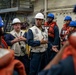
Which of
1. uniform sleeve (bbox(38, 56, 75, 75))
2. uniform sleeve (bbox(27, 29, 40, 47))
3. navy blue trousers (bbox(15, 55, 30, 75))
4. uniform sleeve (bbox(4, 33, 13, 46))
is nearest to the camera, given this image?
uniform sleeve (bbox(38, 56, 75, 75))

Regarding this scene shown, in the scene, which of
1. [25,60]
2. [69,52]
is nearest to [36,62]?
[25,60]

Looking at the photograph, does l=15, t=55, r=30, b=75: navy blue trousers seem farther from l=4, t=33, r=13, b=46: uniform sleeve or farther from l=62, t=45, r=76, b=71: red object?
l=62, t=45, r=76, b=71: red object

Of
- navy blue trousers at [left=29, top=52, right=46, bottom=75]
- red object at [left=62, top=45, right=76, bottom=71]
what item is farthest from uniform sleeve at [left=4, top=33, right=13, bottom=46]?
red object at [left=62, top=45, right=76, bottom=71]

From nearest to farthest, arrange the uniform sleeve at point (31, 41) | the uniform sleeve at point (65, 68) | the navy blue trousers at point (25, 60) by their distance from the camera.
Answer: the uniform sleeve at point (65, 68), the uniform sleeve at point (31, 41), the navy blue trousers at point (25, 60)

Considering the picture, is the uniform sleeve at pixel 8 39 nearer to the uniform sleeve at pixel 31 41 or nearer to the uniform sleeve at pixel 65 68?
the uniform sleeve at pixel 31 41

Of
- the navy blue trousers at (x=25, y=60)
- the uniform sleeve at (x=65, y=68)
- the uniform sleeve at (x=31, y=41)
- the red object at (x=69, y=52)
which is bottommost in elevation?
the navy blue trousers at (x=25, y=60)

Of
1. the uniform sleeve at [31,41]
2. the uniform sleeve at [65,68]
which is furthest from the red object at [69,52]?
the uniform sleeve at [31,41]

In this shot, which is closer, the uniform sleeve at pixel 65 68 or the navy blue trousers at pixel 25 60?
the uniform sleeve at pixel 65 68

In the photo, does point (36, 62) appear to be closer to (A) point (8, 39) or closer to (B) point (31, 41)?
(B) point (31, 41)

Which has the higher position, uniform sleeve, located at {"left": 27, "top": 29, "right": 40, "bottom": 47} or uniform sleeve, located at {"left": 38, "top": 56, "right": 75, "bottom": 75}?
uniform sleeve, located at {"left": 38, "top": 56, "right": 75, "bottom": 75}

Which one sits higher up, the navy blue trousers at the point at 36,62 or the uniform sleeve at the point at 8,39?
the uniform sleeve at the point at 8,39

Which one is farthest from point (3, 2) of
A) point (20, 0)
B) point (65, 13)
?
point (65, 13)

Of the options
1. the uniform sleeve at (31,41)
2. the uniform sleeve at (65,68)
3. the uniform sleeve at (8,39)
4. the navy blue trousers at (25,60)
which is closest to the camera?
the uniform sleeve at (65,68)

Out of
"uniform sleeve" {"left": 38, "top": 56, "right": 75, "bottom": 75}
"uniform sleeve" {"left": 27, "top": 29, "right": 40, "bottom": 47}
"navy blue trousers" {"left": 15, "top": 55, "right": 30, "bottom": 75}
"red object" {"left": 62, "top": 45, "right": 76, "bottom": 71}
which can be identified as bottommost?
"navy blue trousers" {"left": 15, "top": 55, "right": 30, "bottom": 75}
